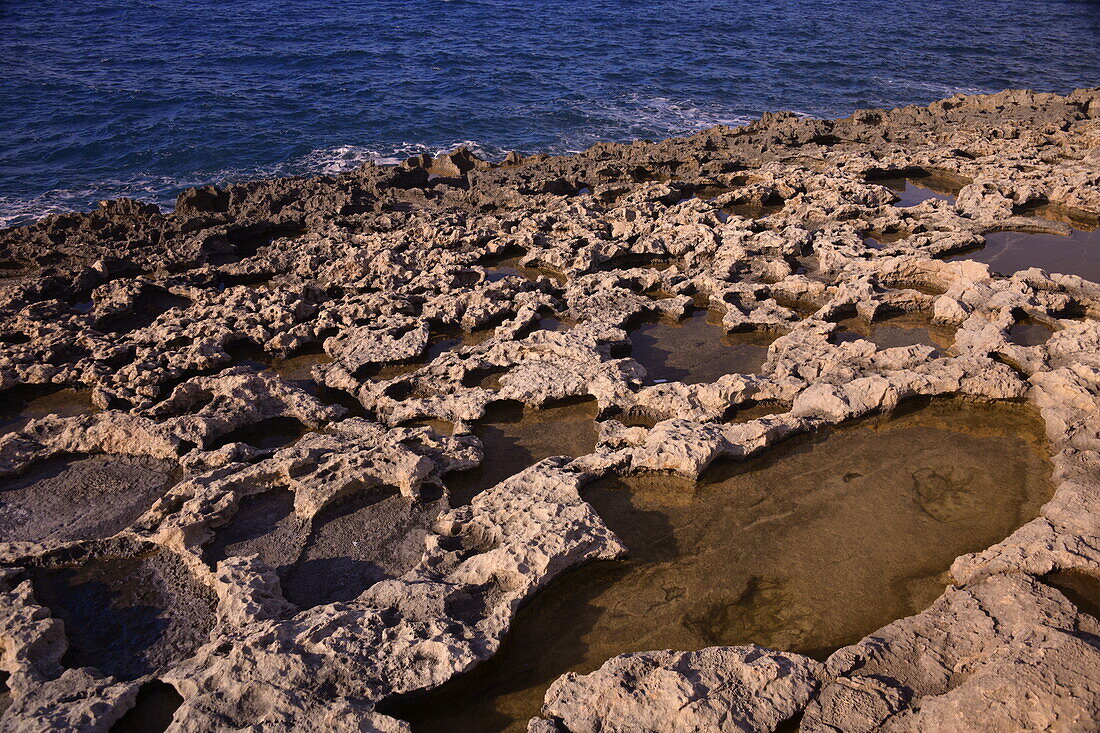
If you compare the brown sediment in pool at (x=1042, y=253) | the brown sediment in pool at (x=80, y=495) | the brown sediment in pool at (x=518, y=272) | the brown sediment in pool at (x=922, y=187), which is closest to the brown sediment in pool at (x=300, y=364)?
the brown sediment in pool at (x=80, y=495)

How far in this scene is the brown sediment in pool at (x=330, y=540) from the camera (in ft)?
16.8

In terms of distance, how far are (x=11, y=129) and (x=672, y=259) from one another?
1935 cm

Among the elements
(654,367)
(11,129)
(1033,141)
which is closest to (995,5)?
(1033,141)

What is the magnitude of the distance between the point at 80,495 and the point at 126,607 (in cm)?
177

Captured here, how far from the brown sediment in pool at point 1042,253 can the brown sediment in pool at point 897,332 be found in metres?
2.00

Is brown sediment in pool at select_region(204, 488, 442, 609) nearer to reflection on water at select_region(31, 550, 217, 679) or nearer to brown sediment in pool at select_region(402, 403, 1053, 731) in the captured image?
reflection on water at select_region(31, 550, 217, 679)

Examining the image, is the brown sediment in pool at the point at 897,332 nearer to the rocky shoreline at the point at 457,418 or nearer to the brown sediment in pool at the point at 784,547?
the rocky shoreline at the point at 457,418

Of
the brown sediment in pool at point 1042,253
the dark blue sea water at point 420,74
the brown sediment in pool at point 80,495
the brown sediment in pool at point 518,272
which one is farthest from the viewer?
the dark blue sea water at point 420,74

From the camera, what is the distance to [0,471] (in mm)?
6188

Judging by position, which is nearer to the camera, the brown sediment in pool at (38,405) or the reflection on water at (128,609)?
the reflection on water at (128,609)

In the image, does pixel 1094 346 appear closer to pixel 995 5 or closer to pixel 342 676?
pixel 342 676

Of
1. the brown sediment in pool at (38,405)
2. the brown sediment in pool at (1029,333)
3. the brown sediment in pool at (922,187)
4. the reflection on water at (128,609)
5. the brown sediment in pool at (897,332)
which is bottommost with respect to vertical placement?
the reflection on water at (128,609)

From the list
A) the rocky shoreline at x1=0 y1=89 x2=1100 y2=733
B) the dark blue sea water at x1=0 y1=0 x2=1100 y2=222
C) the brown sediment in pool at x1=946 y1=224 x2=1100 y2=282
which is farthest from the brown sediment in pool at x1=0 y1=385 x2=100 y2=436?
the brown sediment in pool at x1=946 y1=224 x2=1100 y2=282

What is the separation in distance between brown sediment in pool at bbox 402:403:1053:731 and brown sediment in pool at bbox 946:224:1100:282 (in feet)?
14.4
